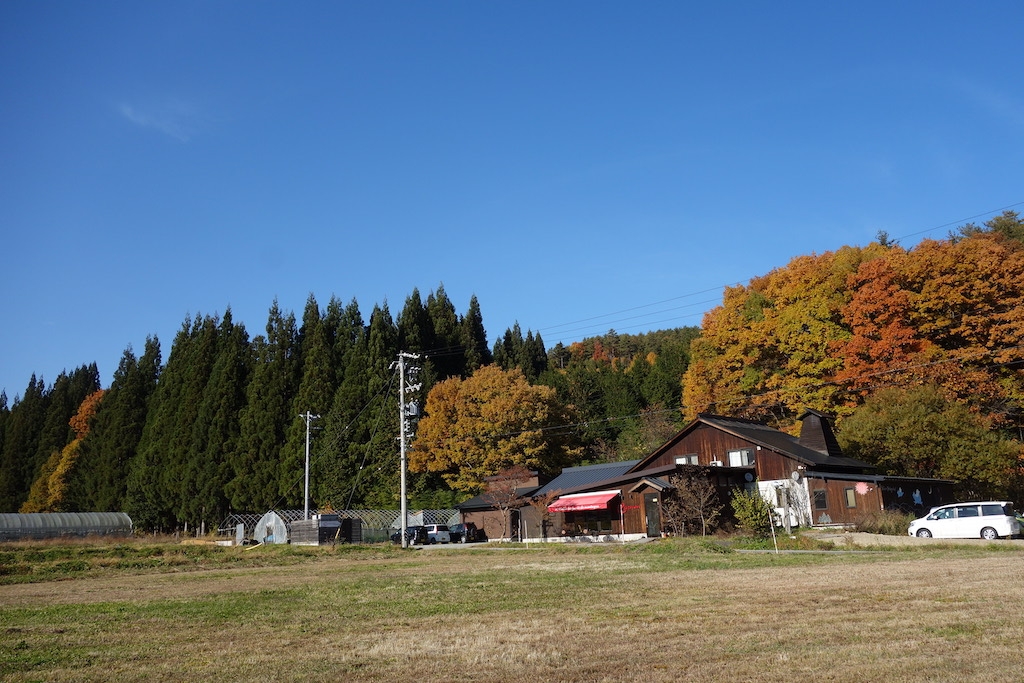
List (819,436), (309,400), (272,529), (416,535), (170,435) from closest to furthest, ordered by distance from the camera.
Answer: (819,436), (272,529), (416,535), (309,400), (170,435)

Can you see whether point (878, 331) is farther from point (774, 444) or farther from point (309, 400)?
point (309, 400)

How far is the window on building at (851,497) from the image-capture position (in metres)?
35.4

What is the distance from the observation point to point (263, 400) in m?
66.1

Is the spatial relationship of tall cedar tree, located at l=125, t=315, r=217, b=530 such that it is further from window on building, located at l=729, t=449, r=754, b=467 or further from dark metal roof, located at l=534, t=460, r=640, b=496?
window on building, located at l=729, t=449, r=754, b=467

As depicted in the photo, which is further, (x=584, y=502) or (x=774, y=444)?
(x=774, y=444)

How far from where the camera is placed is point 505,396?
56.4 meters

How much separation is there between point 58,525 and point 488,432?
→ 3424cm

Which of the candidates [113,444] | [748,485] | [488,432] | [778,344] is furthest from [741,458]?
[113,444]

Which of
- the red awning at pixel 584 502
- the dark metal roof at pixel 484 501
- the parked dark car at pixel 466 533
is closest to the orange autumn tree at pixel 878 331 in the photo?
the red awning at pixel 584 502

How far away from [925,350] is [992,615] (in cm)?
3817

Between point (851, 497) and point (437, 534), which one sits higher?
point (851, 497)

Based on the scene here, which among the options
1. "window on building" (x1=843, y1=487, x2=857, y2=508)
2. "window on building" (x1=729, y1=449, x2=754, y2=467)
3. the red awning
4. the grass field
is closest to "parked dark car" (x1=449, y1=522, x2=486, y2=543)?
the red awning

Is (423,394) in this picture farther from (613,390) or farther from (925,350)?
(925,350)

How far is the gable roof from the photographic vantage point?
37.5 meters
